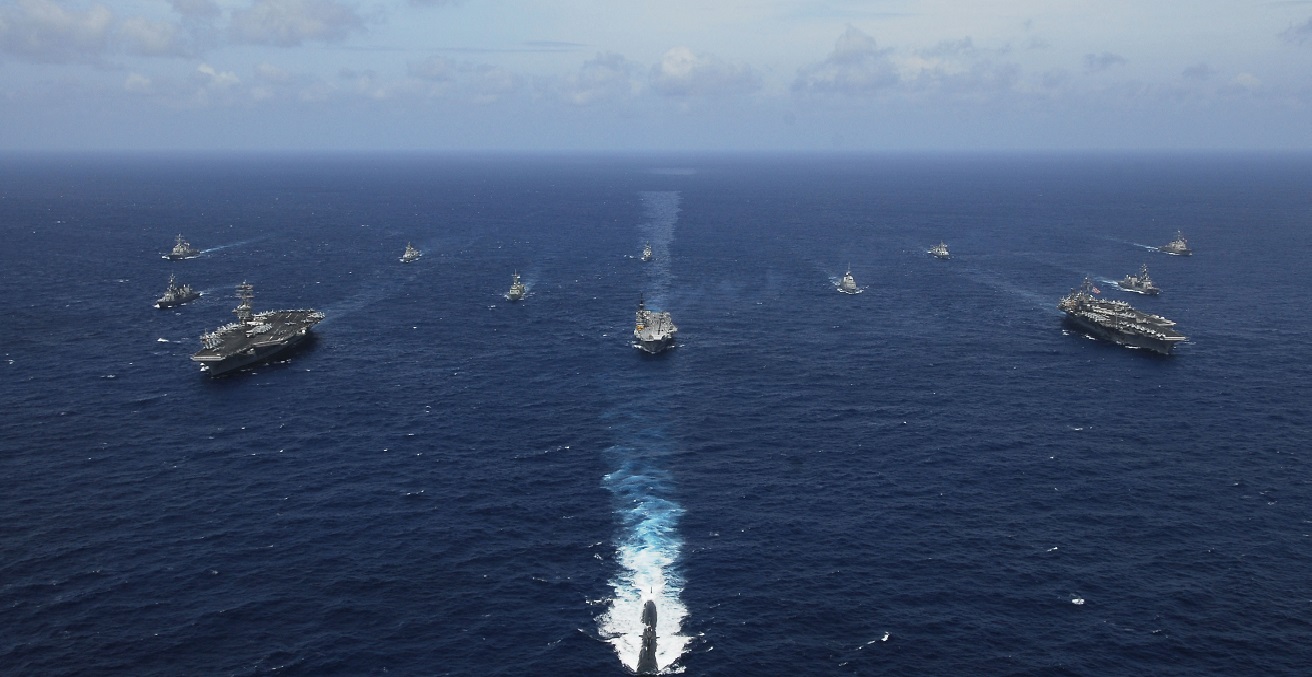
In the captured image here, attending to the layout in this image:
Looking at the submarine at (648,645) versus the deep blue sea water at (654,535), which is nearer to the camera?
the submarine at (648,645)

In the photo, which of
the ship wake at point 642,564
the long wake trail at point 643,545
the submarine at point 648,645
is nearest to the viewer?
the submarine at point 648,645

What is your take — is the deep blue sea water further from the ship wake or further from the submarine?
the submarine

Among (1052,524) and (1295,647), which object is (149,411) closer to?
(1052,524)

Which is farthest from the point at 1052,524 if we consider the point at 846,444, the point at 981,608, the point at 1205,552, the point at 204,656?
the point at 204,656

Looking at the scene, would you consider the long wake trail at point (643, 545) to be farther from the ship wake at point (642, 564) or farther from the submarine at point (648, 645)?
the submarine at point (648, 645)

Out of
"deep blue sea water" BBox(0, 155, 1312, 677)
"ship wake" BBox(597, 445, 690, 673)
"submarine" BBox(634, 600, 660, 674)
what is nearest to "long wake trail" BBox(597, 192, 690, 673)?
"ship wake" BBox(597, 445, 690, 673)

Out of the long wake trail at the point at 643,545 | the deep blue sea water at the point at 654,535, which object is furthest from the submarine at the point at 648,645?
the deep blue sea water at the point at 654,535

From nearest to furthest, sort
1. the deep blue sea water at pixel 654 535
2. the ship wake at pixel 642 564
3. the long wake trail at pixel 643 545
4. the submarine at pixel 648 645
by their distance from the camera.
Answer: the submarine at pixel 648 645
the deep blue sea water at pixel 654 535
the ship wake at pixel 642 564
the long wake trail at pixel 643 545
